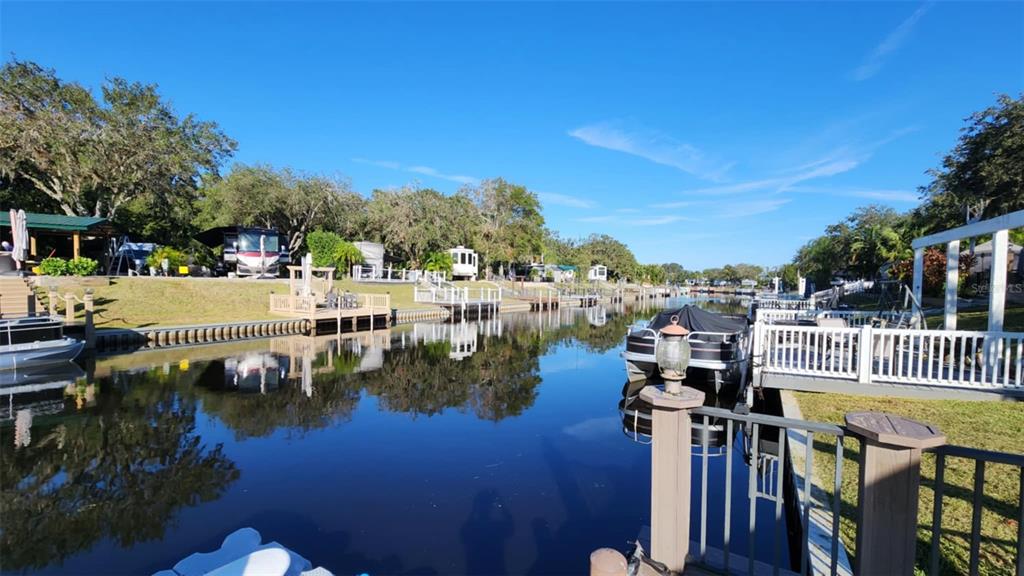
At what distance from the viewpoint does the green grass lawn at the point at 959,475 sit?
3262mm

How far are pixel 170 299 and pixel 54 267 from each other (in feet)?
13.2

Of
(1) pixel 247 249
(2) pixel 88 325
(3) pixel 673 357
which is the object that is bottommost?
(2) pixel 88 325

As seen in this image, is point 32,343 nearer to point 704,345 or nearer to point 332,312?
point 332,312

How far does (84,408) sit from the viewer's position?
8.74 m

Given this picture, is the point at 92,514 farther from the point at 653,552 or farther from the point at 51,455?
→ the point at 653,552

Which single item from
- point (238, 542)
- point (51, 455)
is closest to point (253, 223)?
point (51, 455)

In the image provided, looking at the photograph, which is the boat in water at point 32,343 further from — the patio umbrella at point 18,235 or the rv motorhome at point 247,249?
the rv motorhome at point 247,249

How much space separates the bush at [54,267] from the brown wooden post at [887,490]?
1006 inches

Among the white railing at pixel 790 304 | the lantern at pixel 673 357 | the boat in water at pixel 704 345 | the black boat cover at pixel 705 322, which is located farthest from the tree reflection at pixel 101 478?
the white railing at pixel 790 304

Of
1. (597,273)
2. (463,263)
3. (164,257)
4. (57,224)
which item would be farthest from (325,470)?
(597,273)

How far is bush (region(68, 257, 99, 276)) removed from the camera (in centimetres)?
1895

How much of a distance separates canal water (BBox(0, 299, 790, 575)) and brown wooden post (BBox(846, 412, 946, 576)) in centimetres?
237

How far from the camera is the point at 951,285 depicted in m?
9.00

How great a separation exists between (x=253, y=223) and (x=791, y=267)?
70608 mm
